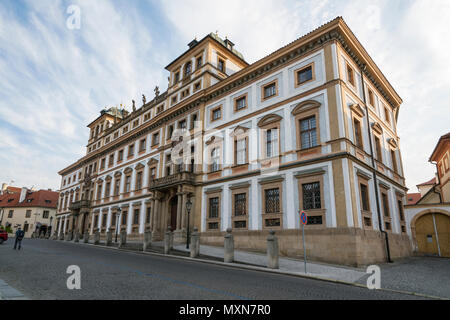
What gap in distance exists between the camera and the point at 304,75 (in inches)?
780

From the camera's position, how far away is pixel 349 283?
9.41 metres

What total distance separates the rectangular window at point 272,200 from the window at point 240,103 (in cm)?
780

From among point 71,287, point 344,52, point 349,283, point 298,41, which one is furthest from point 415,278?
point 298,41

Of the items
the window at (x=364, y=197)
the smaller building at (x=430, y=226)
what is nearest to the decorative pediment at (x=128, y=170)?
the window at (x=364, y=197)

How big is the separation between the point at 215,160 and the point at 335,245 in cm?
1223

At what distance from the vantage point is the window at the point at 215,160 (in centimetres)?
2384

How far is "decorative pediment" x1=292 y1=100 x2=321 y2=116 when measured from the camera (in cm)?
1819

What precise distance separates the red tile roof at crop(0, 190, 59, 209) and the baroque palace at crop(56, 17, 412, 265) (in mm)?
46188

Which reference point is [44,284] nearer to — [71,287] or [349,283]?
[71,287]

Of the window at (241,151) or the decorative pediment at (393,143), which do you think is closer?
the window at (241,151)

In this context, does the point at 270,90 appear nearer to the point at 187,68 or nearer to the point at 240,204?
the point at 240,204

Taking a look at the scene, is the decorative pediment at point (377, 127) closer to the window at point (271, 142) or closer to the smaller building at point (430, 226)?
the smaller building at point (430, 226)

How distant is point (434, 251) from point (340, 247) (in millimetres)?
11854

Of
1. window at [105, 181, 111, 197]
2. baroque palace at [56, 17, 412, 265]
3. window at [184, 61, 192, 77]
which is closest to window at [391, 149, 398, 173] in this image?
baroque palace at [56, 17, 412, 265]
